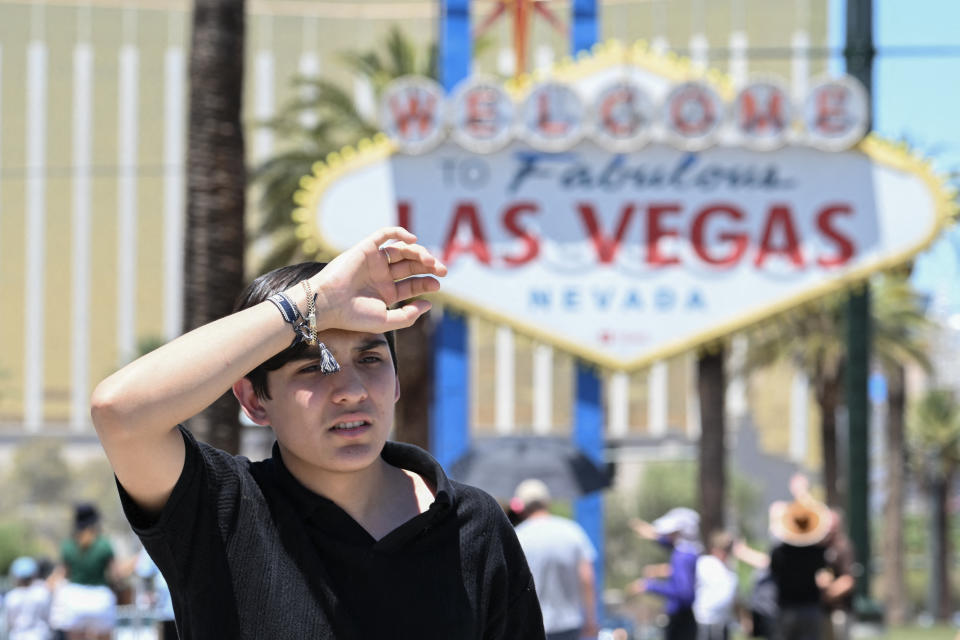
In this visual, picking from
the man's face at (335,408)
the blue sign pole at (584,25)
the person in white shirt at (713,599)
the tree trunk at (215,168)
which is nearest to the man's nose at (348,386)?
the man's face at (335,408)

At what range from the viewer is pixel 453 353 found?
13969 mm

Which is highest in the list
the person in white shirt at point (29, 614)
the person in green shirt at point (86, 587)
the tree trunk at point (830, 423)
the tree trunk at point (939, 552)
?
the person in green shirt at point (86, 587)

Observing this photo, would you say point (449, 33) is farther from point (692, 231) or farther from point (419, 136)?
point (692, 231)

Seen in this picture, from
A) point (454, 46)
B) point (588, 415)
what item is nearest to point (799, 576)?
point (588, 415)

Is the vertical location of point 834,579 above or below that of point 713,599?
above

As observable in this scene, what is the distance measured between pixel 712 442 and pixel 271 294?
24.9 m

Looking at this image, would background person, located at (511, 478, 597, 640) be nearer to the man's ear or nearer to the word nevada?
the man's ear

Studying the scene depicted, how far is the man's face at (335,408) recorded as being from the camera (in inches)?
82.2

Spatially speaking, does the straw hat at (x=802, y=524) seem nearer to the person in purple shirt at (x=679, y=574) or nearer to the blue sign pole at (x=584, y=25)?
the person in purple shirt at (x=679, y=574)

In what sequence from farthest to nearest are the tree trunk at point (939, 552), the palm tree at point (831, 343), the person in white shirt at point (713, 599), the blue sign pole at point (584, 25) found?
the tree trunk at point (939, 552) < the palm tree at point (831, 343) < the blue sign pole at point (584, 25) < the person in white shirt at point (713, 599)

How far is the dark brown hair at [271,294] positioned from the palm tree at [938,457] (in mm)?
44001

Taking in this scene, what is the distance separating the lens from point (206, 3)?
30.7ft

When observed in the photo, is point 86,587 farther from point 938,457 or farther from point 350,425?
point 938,457

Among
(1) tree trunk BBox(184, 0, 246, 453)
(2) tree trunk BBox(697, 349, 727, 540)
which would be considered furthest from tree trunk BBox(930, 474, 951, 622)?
(1) tree trunk BBox(184, 0, 246, 453)
